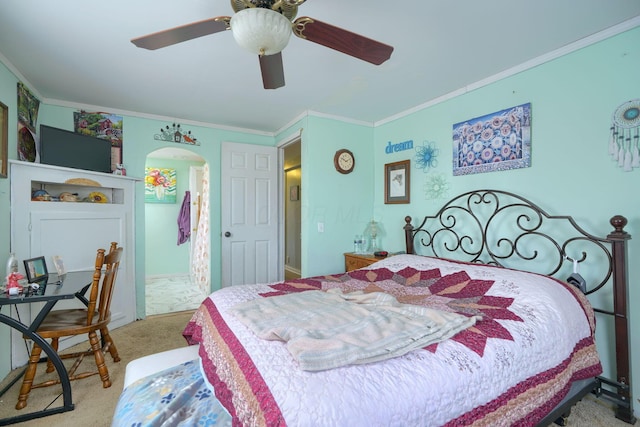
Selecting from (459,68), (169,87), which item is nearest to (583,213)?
(459,68)

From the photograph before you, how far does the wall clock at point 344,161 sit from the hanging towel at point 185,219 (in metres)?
3.28

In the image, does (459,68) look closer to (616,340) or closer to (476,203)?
(476,203)

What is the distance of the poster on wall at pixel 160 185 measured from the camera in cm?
518

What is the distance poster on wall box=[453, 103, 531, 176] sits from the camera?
2168mm

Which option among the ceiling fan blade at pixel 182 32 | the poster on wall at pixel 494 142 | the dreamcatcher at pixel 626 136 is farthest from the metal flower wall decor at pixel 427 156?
the ceiling fan blade at pixel 182 32

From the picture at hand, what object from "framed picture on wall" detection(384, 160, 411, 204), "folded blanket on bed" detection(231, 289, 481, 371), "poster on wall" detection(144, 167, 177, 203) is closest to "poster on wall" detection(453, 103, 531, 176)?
"framed picture on wall" detection(384, 160, 411, 204)

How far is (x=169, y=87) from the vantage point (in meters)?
2.63

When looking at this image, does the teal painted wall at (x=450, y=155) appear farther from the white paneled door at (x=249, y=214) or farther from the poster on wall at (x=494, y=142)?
the white paneled door at (x=249, y=214)

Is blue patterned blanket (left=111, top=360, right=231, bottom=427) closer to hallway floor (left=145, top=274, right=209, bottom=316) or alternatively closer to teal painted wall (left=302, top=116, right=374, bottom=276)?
teal painted wall (left=302, top=116, right=374, bottom=276)

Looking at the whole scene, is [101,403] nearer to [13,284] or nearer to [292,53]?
[13,284]

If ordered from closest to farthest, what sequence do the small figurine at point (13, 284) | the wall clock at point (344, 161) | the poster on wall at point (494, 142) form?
the small figurine at point (13, 284), the poster on wall at point (494, 142), the wall clock at point (344, 161)

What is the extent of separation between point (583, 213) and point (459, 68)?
134 cm

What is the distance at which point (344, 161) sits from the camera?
338 centimetres

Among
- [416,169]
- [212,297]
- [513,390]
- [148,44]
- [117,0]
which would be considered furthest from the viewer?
[416,169]
